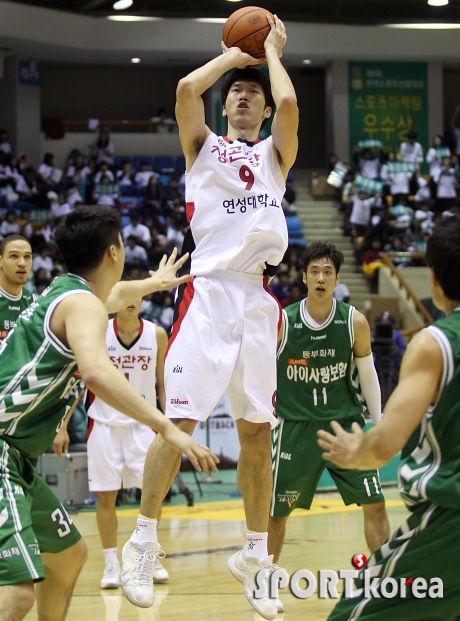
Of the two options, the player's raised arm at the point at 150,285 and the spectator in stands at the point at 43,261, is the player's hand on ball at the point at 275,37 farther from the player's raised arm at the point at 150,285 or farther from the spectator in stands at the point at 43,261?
the spectator in stands at the point at 43,261

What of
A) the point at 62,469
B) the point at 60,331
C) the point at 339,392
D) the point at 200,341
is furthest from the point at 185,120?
the point at 62,469

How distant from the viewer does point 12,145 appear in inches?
999

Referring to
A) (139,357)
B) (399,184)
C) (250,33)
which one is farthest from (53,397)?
(399,184)

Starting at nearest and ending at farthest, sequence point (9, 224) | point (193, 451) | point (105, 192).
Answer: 1. point (193, 451)
2. point (9, 224)
3. point (105, 192)

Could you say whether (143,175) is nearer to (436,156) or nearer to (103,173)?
(103,173)

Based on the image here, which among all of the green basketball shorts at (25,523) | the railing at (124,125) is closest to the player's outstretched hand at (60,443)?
the green basketball shorts at (25,523)

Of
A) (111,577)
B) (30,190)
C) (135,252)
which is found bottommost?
(111,577)

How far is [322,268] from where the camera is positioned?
6.34m

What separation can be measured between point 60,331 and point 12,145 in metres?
22.8

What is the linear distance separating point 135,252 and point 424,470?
51.9ft

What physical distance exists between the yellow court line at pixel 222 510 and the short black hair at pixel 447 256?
6790 mm

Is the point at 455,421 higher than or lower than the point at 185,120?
lower

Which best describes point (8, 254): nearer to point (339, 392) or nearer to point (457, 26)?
point (339, 392)

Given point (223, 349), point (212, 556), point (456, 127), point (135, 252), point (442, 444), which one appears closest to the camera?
point (442, 444)
